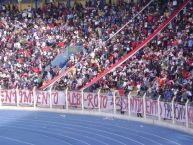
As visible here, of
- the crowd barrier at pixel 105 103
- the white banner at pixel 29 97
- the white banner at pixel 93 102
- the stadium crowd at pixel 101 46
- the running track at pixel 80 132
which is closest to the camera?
the running track at pixel 80 132

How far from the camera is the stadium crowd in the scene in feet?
87.9

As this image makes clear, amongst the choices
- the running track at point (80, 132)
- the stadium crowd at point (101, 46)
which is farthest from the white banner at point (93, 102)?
the stadium crowd at point (101, 46)

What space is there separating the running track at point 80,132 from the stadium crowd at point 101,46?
165 cm

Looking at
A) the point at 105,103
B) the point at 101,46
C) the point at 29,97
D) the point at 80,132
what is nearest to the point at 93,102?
the point at 105,103

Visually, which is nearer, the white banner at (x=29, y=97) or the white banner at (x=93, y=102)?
the white banner at (x=93, y=102)

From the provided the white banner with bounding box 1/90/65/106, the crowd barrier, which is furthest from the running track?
the white banner with bounding box 1/90/65/106

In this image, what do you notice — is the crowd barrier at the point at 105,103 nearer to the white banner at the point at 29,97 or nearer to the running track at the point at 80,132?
the white banner at the point at 29,97

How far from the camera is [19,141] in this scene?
22.9 m

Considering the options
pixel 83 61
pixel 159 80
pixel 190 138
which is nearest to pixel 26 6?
pixel 83 61

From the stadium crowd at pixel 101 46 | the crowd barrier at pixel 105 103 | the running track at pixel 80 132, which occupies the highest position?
the stadium crowd at pixel 101 46

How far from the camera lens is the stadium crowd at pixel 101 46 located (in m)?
26.8

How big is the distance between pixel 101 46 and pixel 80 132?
864 cm

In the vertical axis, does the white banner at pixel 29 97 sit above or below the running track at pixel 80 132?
above

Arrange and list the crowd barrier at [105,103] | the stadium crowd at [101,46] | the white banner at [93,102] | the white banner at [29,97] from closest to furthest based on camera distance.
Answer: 1. the crowd barrier at [105,103]
2. the white banner at [93,102]
3. the stadium crowd at [101,46]
4. the white banner at [29,97]
